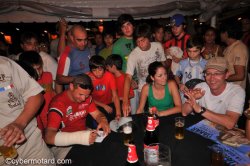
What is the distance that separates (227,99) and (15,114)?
8.38 feet

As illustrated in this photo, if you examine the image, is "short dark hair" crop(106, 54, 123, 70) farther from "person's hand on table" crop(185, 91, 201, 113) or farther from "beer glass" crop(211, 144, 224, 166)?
"beer glass" crop(211, 144, 224, 166)

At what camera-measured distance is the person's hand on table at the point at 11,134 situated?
1.66 m

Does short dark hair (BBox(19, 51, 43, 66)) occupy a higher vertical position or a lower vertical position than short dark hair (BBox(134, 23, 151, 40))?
lower

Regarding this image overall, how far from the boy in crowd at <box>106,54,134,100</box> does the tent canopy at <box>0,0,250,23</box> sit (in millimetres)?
1491

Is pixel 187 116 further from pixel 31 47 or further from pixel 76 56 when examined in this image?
pixel 31 47

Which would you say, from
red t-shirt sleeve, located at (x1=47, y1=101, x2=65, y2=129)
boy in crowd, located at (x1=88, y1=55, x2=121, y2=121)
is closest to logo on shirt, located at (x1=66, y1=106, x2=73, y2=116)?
red t-shirt sleeve, located at (x1=47, y1=101, x2=65, y2=129)

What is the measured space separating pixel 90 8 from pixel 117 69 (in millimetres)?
1814

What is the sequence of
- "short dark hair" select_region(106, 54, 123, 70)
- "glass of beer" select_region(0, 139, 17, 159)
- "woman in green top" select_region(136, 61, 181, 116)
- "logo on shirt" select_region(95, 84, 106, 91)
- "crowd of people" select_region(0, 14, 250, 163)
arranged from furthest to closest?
"short dark hair" select_region(106, 54, 123, 70) → "logo on shirt" select_region(95, 84, 106, 91) → "woman in green top" select_region(136, 61, 181, 116) → "crowd of people" select_region(0, 14, 250, 163) → "glass of beer" select_region(0, 139, 17, 159)

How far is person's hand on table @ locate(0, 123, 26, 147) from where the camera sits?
1655 mm

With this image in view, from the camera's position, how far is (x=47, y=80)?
341cm

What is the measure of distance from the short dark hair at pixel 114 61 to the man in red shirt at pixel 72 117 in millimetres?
1344

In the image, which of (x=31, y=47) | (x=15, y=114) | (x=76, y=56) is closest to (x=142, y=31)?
(x=76, y=56)

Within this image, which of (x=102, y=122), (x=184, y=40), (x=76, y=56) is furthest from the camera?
(x=184, y=40)

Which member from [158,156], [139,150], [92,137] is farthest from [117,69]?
[158,156]
